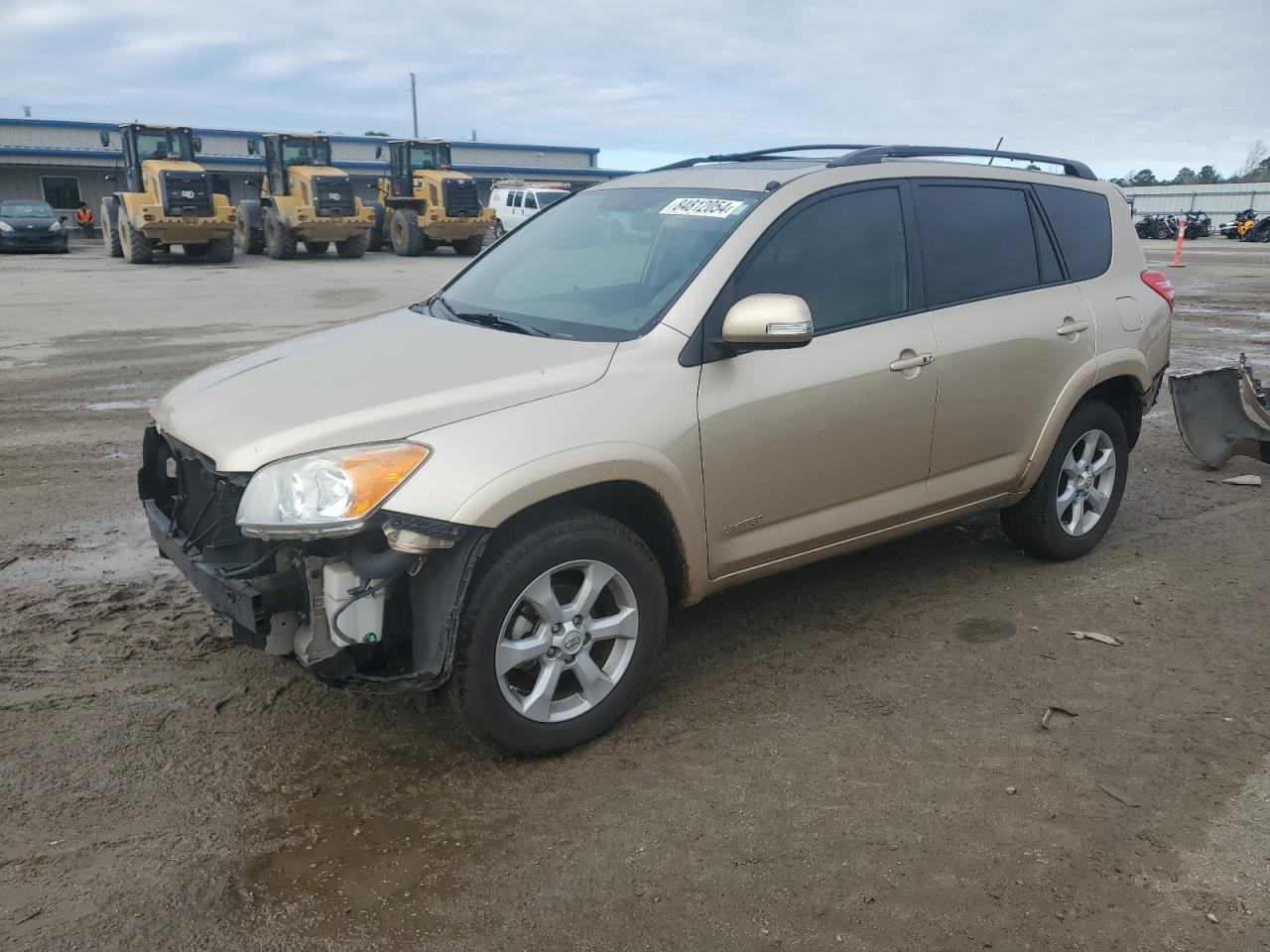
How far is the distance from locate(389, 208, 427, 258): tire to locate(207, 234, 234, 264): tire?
488 cm

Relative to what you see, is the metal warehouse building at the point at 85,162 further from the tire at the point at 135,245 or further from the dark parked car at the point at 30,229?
the tire at the point at 135,245

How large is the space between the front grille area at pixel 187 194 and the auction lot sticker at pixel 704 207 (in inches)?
868

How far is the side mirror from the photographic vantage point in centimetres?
334

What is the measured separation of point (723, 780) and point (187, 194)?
76.9ft

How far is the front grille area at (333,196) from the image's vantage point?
25.7 m

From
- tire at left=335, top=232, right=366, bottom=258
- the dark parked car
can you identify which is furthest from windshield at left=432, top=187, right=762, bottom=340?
the dark parked car

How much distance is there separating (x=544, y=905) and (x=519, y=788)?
55 cm

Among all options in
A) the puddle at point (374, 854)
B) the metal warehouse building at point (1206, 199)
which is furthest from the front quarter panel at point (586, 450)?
the metal warehouse building at point (1206, 199)

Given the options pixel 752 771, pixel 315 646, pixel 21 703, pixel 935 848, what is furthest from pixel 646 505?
pixel 21 703

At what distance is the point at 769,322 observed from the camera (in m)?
3.33

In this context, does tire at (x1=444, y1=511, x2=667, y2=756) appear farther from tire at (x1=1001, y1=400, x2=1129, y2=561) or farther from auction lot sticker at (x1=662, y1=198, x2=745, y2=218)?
tire at (x1=1001, y1=400, x2=1129, y2=561)

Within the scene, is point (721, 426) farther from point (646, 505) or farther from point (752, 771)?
point (752, 771)

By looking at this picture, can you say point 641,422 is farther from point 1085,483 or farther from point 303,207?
point 303,207

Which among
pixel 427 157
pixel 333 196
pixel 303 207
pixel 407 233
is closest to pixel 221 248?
pixel 303 207
